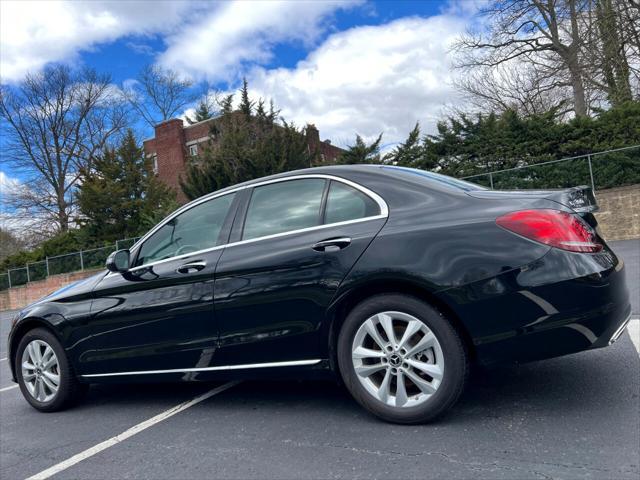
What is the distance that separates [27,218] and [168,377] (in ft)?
132

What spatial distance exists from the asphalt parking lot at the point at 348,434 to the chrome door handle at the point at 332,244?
111 centimetres

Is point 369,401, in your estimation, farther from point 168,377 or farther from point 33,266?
point 33,266

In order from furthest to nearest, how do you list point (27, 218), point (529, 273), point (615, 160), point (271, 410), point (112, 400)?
point (27, 218)
point (615, 160)
point (112, 400)
point (271, 410)
point (529, 273)

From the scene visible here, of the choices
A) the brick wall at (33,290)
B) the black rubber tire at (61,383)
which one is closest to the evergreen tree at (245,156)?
the brick wall at (33,290)

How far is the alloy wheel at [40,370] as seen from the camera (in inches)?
174

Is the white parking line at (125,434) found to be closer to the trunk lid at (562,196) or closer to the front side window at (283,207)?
the front side window at (283,207)

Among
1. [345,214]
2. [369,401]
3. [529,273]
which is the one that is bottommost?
[369,401]

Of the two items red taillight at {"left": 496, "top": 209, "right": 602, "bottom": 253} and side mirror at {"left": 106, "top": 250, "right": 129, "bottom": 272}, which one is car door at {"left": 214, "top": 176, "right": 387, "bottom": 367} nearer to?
red taillight at {"left": 496, "top": 209, "right": 602, "bottom": 253}

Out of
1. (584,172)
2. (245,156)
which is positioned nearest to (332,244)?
(584,172)

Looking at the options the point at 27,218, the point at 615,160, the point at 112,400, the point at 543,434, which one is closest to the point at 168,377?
the point at 112,400

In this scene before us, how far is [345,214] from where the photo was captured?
3.39 m

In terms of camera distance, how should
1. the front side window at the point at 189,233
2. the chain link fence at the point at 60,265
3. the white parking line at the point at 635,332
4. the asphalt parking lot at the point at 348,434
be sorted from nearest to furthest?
the asphalt parking lot at the point at 348,434, the front side window at the point at 189,233, the white parking line at the point at 635,332, the chain link fence at the point at 60,265

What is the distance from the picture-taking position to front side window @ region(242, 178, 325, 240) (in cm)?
354

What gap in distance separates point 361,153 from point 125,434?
1729 cm
